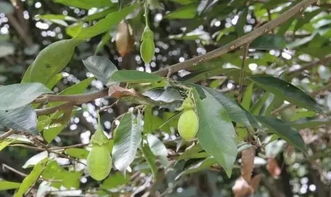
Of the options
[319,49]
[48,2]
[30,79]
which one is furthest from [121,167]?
[48,2]

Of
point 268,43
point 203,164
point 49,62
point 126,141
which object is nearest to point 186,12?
point 268,43

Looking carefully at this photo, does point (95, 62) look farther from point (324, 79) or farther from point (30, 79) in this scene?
point (324, 79)

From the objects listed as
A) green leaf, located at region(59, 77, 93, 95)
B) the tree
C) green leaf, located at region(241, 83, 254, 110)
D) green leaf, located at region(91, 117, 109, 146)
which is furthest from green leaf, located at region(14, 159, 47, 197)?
green leaf, located at region(241, 83, 254, 110)

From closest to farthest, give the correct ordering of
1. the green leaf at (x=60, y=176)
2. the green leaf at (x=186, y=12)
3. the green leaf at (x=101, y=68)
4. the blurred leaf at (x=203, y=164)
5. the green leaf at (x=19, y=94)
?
the green leaf at (x=19, y=94) < the green leaf at (x=101, y=68) < the blurred leaf at (x=203, y=164) < the green leaf at (x=60, y=176) < the green leaf at (x=186, y=12)

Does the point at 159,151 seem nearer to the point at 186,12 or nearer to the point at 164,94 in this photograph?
the point at 164,94

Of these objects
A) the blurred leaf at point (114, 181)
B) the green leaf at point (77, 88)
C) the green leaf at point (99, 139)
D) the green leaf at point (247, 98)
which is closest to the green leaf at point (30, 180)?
the green leaf at point (77, 88)

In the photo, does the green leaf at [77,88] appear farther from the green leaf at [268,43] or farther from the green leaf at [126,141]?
the green leaf at [268,43]
